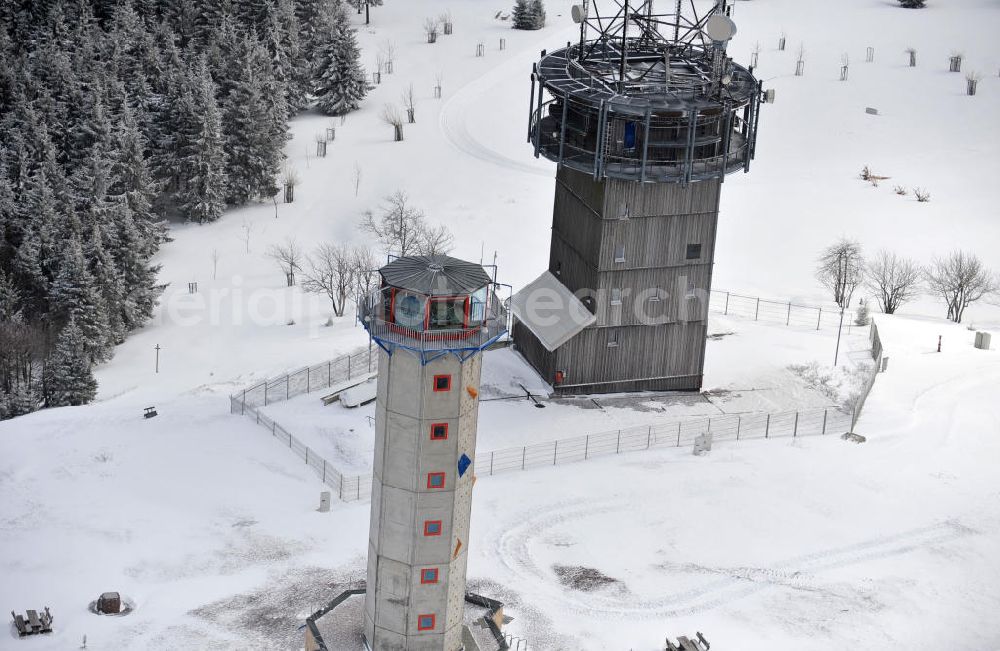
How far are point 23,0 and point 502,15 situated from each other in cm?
3164

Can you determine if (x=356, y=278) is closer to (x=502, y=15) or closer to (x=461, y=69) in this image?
(x=461, y=69)

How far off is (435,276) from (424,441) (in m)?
4.30

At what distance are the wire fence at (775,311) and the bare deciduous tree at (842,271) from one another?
3.74ft

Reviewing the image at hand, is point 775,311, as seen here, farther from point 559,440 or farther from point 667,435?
point 559,440

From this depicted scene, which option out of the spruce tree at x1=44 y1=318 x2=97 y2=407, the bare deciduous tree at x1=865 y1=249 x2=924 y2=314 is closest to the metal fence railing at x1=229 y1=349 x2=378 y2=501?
the spruce tree at x1=44 y1=318 x2=97 y2=407

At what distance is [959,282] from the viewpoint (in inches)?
2940

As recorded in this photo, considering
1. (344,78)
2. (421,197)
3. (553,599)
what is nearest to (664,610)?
(553,599)

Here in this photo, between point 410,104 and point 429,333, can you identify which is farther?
point 410,104

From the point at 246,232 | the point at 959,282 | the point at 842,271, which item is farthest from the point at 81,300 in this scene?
the point at 959,282

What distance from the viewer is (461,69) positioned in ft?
329

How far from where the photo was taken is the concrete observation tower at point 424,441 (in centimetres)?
3900

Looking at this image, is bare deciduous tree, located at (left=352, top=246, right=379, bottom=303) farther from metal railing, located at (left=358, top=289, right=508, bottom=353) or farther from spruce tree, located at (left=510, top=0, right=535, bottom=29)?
metal railing, located at (left=358, top=289, right=508, bottom=353)

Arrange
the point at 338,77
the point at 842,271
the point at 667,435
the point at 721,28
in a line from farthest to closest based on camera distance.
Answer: the point at 338,77 → the point at 842,271 → the point at 667,435 → the point at 721,28

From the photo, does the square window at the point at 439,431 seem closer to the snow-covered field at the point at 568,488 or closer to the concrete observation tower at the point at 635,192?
the snow-covered field at the point at 568,488
